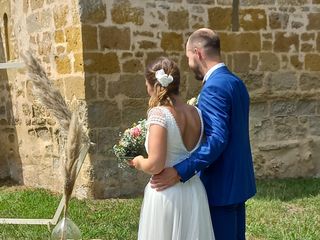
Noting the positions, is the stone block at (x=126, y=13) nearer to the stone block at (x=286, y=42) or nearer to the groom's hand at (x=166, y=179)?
the stone block at (x=286, y=42)

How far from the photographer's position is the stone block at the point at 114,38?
7.04 meters

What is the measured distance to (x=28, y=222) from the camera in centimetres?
566

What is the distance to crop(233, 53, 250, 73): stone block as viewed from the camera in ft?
26.1

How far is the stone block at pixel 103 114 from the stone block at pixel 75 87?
17 centimetres

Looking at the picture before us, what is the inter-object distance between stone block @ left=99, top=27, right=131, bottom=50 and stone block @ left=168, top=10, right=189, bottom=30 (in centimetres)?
63

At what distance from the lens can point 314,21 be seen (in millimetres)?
8336

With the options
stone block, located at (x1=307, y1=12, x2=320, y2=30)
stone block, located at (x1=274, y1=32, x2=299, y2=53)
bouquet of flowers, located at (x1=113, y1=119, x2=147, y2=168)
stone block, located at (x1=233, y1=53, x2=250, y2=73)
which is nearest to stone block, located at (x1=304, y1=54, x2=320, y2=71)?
stone block, located at (x1=274, y1=32, x2=299, y2=53)

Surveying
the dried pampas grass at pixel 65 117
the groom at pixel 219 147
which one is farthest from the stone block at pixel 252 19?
the dried pampas grass at pixel 65 117

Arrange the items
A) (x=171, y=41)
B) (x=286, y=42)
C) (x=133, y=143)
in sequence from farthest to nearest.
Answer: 1. (x=286, y=42)
2. (x=171, y=41)
3. (x=133, y=143)

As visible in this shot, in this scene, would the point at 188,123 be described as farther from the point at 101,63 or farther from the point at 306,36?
the point at 306,36

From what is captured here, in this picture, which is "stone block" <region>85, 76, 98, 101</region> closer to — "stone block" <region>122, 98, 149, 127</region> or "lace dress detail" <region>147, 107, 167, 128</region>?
"stone block" <region>122, 98, 149, 127</region>

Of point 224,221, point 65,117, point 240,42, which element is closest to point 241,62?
point 240,42

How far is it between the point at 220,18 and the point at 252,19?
1.69ft

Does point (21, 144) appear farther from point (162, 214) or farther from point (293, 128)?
point (162, 214)
